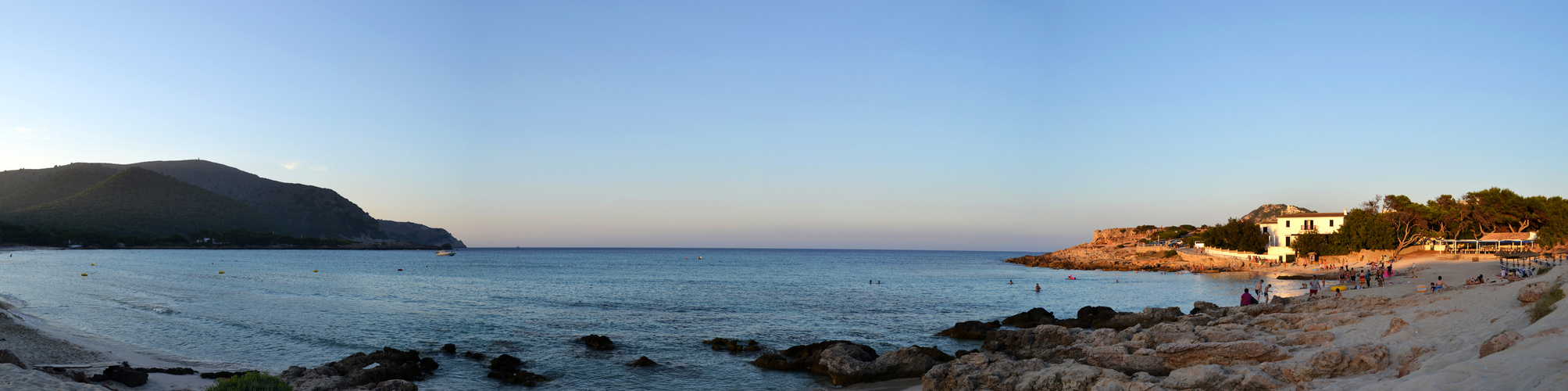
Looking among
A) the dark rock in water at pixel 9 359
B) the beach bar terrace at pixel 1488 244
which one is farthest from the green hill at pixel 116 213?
the beach bar terrace at pixel 1488 244

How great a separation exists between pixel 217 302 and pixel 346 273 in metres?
38.6

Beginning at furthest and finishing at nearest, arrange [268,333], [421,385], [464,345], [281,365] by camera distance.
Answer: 1. [268,333]
2. [464,345]
3. [281,365]
4. [421,385]

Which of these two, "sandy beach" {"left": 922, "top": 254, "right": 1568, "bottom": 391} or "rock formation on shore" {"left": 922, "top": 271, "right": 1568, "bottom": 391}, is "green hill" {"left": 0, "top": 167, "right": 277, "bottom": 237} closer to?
"rock formation on shore" {"left": 922, "top": 271, "right": 1568, "bottom": 391}

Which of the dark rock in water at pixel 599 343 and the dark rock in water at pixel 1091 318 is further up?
the dark rock in water at pixel 1091 318

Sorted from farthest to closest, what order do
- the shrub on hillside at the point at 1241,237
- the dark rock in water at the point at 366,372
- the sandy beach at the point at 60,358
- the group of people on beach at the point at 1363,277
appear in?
1. the shrub on hillside at the point at 1241,237
2. the group of people on beach at the point at 1363,277
3. the dark rock in water at the point at 366,372
4. the sandy beach at the point at 60,358

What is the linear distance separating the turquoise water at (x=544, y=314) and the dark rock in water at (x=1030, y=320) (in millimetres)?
2628

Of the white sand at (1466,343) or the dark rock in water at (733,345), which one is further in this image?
the dark rock in water at (733,345)

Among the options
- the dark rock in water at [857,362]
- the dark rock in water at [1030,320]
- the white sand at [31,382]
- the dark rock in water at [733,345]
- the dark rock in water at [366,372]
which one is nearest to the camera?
the white sand at [31,382]

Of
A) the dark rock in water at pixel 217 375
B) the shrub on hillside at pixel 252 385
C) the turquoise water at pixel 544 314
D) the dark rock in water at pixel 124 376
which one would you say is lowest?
the turquoise water at pixel 544 314

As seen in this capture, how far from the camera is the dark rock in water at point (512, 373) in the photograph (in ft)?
67.6

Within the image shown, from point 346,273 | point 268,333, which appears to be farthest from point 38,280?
point 268,333

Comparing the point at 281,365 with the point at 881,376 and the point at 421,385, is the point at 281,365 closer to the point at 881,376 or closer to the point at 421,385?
the point at 421,385

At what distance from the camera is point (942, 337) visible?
29.7 metres

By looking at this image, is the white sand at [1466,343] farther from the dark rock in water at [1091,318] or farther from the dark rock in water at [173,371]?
the dark rock in water at [173,371]
